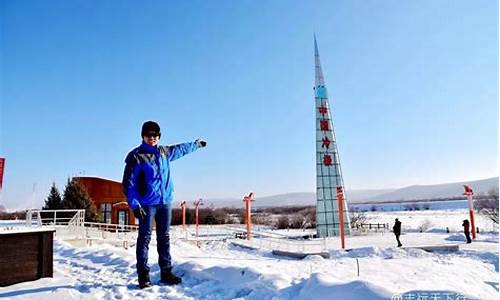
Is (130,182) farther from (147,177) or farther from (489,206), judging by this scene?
(489,206)

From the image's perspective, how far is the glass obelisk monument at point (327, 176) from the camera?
72.4 feet

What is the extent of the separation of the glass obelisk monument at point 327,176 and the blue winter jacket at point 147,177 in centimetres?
1789

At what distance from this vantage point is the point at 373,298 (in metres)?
3.10

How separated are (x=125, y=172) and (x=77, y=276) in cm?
188

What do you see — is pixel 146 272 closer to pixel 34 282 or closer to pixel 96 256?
pixel 34 282

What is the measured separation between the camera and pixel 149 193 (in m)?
4.37

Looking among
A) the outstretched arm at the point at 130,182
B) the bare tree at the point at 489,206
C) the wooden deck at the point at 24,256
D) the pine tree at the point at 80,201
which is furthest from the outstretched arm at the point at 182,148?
the bare tree at the point at 489,206

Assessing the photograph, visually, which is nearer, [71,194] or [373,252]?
[373,252]

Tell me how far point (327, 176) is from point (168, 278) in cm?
1886

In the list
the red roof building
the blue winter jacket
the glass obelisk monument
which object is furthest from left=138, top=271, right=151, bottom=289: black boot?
the red roof building

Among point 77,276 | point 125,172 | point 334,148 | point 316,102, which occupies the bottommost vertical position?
point 77,276

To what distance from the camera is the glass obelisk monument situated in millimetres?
22078

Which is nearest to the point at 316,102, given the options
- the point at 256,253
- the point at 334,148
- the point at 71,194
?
the point at 334,148

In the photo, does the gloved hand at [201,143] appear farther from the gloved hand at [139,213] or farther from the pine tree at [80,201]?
the pine tree at [80,201]
